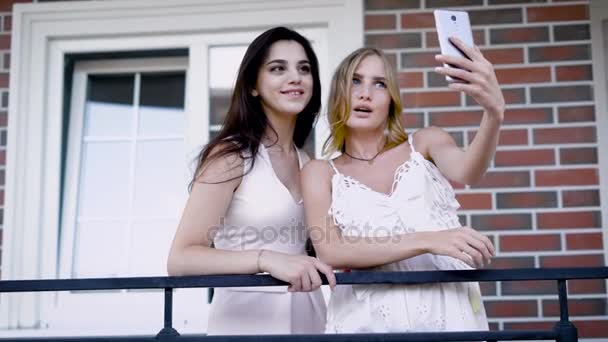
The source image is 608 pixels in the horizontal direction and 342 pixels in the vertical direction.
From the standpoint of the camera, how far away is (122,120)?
3.44m

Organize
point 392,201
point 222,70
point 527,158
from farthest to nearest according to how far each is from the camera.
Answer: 1. point 222,70
2. point 527,158
3. point 392,201

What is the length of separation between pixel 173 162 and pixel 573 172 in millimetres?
1702

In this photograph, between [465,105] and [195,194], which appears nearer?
[195,194]

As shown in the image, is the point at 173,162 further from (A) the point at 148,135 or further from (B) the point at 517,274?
(B) the point at 517,274

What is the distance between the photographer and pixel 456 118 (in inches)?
120

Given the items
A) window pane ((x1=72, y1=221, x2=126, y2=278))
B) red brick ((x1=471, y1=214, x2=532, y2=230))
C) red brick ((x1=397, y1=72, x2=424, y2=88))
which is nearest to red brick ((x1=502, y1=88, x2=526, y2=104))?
red brick ((x1=397, y1=72, x2=424, y2=88))

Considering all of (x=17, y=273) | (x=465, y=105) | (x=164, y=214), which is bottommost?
(x=17, y=273)

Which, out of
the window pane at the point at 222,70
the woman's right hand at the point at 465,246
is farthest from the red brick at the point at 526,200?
the woman's right hand at the point at 465,246

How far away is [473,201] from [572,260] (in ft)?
1.47

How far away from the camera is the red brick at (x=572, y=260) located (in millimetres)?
2941

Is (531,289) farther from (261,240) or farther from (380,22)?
(261,240)

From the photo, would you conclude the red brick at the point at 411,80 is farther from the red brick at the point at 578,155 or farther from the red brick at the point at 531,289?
the red brick at the point at 531,289

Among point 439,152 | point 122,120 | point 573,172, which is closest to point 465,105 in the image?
point 573,172

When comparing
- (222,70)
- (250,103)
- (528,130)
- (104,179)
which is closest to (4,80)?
(104,179)
